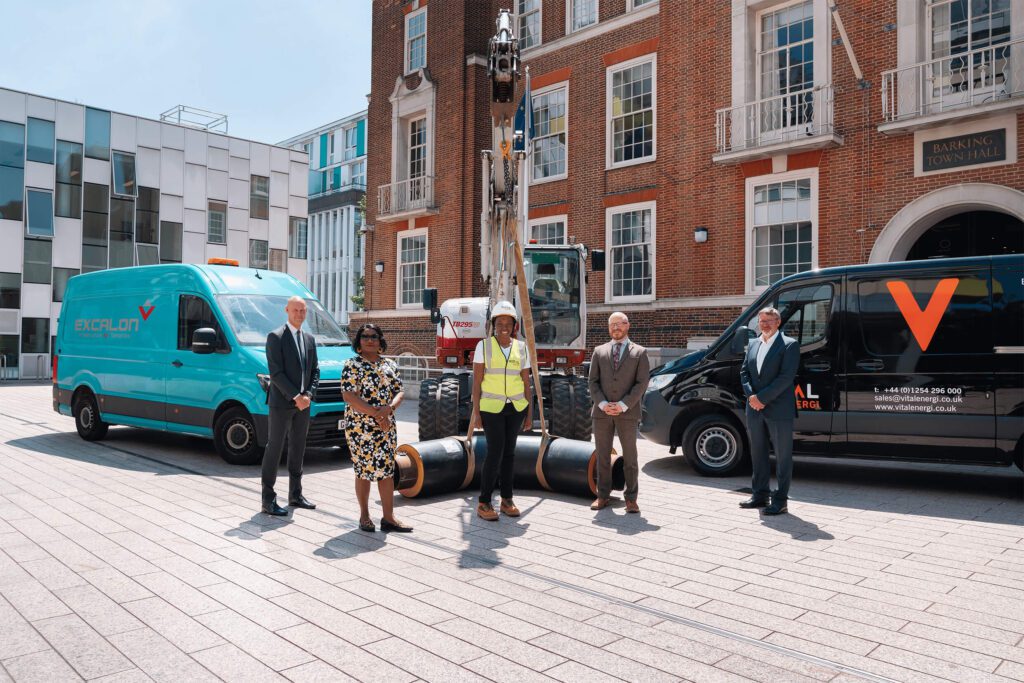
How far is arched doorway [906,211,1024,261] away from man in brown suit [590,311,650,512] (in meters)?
10.6

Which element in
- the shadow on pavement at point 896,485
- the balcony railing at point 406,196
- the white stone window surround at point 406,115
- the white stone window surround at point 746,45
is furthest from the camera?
the white stone window surround at point 406,115

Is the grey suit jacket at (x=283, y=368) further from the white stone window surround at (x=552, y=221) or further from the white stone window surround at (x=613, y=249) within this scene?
the white stone window surround at (x=552, y=221)

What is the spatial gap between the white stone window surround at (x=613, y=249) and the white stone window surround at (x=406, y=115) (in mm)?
7323

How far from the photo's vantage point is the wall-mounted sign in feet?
43.9

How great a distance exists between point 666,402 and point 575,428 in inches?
62.7

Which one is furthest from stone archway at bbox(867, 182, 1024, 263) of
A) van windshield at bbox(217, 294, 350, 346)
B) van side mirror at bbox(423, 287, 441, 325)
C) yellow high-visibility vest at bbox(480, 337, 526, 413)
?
yellow high-visibility vest at bbox(480, 337, 526, 413)

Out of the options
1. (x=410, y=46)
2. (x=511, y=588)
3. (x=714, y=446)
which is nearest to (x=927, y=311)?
(x=714, y=446)

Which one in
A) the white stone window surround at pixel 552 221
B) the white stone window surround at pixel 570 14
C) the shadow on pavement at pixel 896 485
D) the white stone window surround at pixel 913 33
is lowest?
the shadow on pavement at pixel 896 485

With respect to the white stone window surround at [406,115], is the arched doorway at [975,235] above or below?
below

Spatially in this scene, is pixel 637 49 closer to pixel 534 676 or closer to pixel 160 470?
pixel 160 470

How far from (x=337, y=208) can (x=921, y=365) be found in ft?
206

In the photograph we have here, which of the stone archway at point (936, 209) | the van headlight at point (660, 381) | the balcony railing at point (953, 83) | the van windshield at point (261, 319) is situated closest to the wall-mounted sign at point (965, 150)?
the stone archway at point (936, 209)

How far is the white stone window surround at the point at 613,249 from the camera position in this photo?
18500 mm

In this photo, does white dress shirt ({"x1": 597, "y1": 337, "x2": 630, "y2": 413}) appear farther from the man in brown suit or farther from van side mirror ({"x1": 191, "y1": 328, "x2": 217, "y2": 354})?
van side mirror ({"x1": 191, "y1": 328, "x2": 217, "y2": 354})
